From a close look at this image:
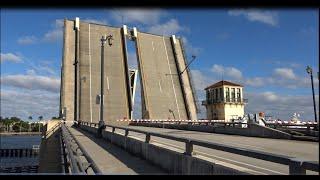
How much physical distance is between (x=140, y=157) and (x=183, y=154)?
490cm

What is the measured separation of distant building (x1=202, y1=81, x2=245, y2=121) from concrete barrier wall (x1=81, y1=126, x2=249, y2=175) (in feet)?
190

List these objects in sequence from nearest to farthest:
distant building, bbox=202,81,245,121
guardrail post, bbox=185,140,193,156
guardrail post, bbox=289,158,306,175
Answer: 1. guardrail post, bbox=289,158,306,175
2. guardrail post, bbox=185,140,193,156
3. distant building, bbox=202,81,245,121

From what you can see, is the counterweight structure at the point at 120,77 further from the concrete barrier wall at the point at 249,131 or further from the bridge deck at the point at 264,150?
the bridge deck at the point at 264,150

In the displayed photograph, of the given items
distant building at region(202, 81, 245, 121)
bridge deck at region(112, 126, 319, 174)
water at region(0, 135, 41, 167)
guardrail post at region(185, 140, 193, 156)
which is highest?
distant building at region(202, 81, 245, 121)

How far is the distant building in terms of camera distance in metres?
73.8

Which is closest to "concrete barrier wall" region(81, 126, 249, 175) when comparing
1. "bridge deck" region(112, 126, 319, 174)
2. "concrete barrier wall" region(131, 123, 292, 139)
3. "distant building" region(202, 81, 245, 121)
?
"bridge deck" region(112, 126, 319, 174)

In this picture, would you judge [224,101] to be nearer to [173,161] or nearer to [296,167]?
[173,161]

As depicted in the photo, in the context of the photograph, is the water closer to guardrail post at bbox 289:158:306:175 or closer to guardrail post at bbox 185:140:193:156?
guardrail post at bbox 185:140:193:156

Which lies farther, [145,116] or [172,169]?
[145,116]

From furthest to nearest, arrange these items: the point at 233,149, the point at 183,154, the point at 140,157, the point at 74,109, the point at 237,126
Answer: the point at 74,109, the point at 237,126, the point at 140,157, the point at 183,154, the point at 233,149
